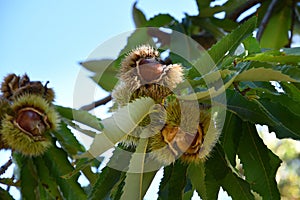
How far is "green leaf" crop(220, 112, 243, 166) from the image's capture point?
1.07 m

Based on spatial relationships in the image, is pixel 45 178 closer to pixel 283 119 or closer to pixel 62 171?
pixel 62 171

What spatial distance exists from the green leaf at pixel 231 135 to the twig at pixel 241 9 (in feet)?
3.22

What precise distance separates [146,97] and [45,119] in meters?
0.58

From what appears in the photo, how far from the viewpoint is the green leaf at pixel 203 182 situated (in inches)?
41.9

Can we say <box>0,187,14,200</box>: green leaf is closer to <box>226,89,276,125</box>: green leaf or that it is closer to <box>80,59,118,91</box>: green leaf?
<box>80,59,118,91</box>: green leaf

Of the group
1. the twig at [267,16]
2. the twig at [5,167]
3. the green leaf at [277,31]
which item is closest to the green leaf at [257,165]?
the twig at [5,167]

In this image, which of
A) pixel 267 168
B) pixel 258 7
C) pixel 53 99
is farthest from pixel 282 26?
pixel 267 168

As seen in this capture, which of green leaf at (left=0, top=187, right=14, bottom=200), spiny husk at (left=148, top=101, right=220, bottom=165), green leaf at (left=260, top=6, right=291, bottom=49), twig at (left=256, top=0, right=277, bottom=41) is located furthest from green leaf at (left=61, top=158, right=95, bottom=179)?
green leaf at (left=260, top=6, right=291, bottom=49)

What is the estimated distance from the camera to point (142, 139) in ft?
3.05

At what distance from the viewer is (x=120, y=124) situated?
2.85 ft

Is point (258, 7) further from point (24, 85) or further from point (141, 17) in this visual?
point (24, 85)

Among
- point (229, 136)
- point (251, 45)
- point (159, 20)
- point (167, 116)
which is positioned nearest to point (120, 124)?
point (167, 116)

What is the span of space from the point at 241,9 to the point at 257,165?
1.07 meters

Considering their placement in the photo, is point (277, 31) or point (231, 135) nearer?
point (231, 135)
